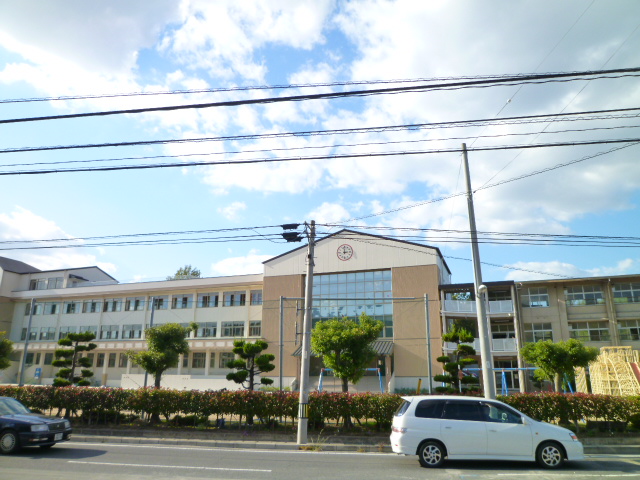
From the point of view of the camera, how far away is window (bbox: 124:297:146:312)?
4566cm

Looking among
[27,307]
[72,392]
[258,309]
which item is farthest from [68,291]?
[72,392]

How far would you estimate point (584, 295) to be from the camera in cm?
3378

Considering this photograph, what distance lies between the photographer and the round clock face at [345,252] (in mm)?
38625

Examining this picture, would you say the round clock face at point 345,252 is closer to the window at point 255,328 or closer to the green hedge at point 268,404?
the window at point 255,328

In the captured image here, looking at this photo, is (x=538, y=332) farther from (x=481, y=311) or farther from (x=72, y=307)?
(x=72, y=307)

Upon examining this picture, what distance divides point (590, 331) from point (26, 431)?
3472 cm

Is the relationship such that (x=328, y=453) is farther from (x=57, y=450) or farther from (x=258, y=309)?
(x=258, y=309)

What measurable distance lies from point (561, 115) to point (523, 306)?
88.9ft

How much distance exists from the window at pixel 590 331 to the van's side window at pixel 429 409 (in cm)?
2734

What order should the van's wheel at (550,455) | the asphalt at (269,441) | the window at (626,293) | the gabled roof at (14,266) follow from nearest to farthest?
the van's wheel at (550,455) → the asphalt at (269,441) → the window at (626,293) → the gabled roof at (14,266)

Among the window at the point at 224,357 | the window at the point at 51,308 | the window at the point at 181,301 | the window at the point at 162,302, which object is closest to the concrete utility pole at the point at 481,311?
the window at the point at 224,357

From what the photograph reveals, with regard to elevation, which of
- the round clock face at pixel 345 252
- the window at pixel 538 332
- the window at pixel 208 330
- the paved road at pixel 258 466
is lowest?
the paved road at pixel 258 466

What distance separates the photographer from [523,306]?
34.6 meters

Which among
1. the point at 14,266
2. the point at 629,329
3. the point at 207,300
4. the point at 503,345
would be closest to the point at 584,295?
the point at 629,329
